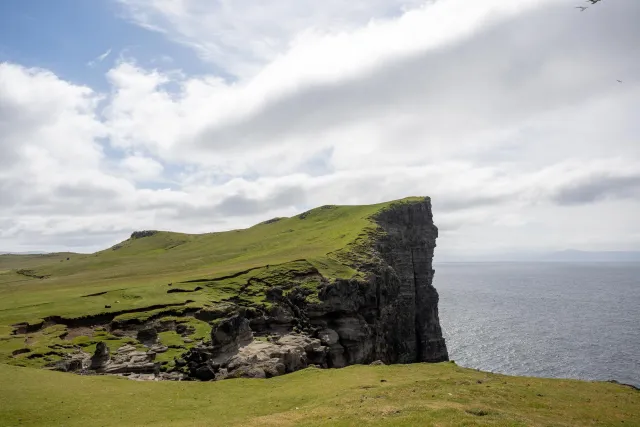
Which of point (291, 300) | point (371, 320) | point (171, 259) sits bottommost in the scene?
point (371, 320)

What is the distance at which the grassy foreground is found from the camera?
3111 cm

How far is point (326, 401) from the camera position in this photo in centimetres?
3662

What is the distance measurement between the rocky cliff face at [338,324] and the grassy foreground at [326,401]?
11.8 metres

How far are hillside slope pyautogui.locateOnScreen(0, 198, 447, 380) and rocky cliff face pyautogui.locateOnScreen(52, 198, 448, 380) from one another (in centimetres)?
23

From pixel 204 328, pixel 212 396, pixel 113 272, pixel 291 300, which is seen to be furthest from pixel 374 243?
pixel 212 396

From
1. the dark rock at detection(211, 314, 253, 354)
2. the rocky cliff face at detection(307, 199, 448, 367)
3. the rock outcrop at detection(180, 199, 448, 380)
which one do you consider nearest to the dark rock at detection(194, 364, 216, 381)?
the rock outcrop at detection(180, 199, 448, 380)

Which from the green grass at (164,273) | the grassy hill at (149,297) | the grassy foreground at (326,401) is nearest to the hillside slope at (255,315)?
the grassy hill at (149,297)

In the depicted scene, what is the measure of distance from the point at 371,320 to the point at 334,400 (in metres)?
62.8

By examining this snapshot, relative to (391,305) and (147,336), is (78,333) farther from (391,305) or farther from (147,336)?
(391,305)

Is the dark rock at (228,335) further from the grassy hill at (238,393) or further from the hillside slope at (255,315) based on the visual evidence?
the grassy hill at (238,393)

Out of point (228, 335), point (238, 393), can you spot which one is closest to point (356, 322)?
point (228, 335)

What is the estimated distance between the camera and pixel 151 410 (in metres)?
37.4

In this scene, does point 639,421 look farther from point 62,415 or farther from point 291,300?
point 291,300

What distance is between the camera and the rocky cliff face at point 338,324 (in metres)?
60.0
